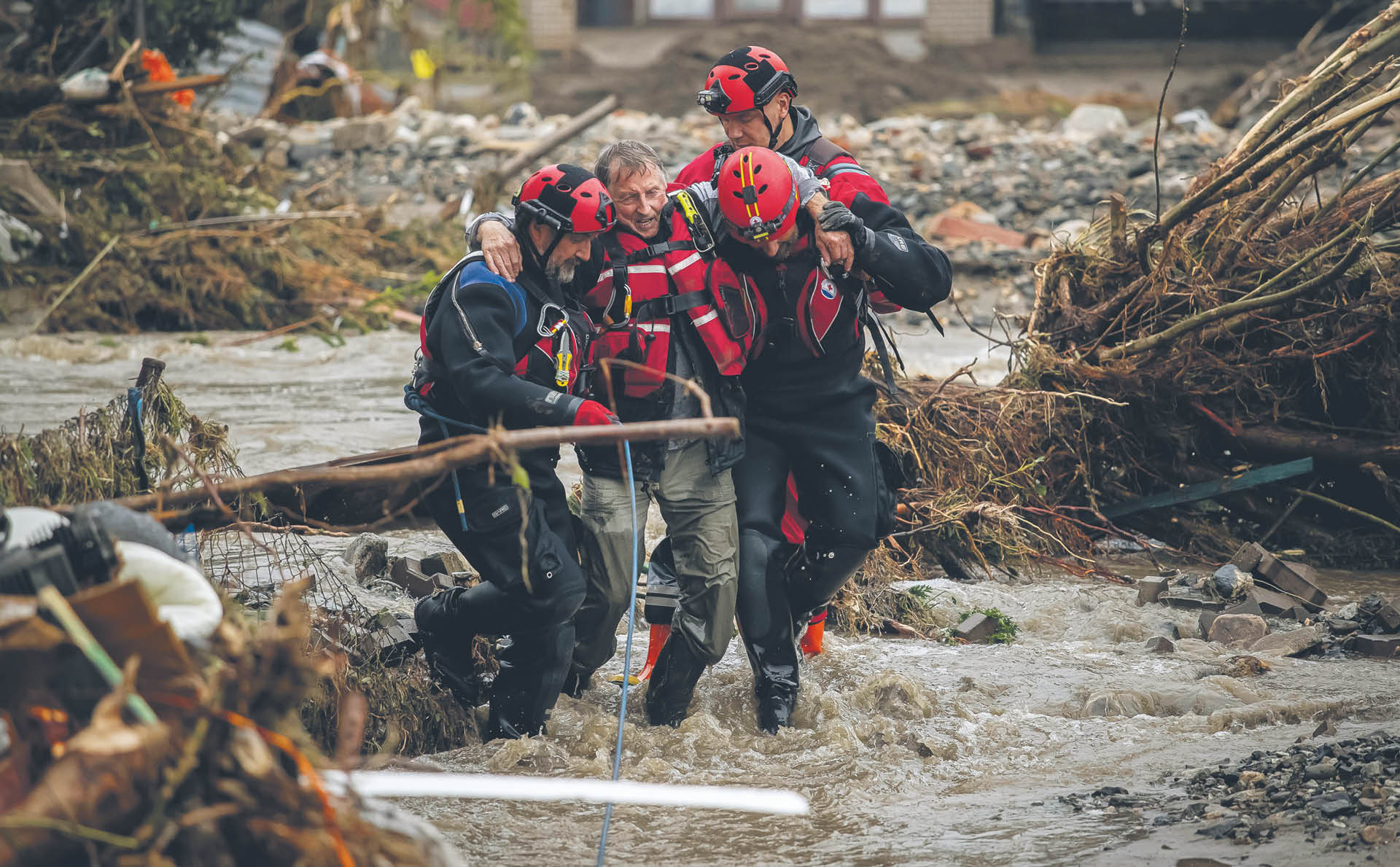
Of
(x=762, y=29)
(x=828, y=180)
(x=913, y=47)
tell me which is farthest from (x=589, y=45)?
(x=828, y=180)

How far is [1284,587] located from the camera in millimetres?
6734

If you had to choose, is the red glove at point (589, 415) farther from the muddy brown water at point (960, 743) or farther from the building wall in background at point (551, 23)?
the building wall in background at point (551, 23)

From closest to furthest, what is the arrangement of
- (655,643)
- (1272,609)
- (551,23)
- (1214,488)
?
(655,643), (1272,609), (1214,488), (551,23)

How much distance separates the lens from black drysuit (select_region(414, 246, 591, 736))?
14.3ft

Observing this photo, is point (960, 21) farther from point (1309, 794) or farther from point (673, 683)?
point (1309, 794)

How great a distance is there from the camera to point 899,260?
4793 mm

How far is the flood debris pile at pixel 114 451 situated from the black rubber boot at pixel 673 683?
1.63m

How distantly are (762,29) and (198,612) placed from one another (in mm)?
25102

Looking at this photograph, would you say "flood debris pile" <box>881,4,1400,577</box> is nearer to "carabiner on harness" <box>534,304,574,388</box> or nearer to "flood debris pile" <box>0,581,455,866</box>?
"carabiner on harness" <box>534,304,574,388</box>

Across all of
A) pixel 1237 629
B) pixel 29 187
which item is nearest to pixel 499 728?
pixel 1237 629

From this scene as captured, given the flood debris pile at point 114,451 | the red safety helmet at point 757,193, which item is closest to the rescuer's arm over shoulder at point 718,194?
the red safety helmet at point 757,193

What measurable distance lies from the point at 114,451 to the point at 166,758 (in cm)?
265

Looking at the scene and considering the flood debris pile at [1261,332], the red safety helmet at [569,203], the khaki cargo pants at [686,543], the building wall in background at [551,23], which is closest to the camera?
the red safety helmet at [569,203]

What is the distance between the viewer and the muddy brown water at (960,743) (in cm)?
414
